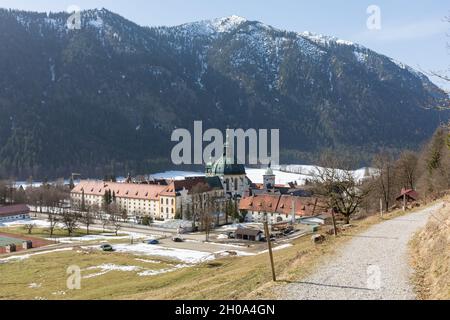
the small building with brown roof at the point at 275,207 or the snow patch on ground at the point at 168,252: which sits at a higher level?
the small building with brown roof at the point at 275,207

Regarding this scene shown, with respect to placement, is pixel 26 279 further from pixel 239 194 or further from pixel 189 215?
pixel 239 194

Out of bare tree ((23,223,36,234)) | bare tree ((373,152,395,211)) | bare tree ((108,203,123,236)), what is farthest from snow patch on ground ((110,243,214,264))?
bare tree ((108,203,123,236))

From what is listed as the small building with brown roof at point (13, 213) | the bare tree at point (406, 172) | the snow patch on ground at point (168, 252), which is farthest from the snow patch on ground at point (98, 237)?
the bare tree at point (406, 172)

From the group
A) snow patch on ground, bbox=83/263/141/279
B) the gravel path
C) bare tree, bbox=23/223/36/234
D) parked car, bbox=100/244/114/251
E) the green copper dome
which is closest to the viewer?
the gravel path

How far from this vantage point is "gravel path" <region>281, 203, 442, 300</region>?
636 inches

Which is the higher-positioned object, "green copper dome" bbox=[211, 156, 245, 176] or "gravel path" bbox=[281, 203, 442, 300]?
"green copper dome" bbox=[211, 156, 245, 176]

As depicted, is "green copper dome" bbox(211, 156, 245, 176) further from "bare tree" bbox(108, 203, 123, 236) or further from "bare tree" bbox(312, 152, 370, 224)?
"bare tree" bbox(312, 152, 370, 224)

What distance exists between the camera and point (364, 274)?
61.0ft

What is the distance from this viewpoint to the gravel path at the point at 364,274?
1617 cm

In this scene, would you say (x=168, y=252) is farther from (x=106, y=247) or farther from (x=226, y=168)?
(x=226, y=168)

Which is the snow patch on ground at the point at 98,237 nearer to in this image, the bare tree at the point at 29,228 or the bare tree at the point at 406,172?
the bare tree at the point at 29,228

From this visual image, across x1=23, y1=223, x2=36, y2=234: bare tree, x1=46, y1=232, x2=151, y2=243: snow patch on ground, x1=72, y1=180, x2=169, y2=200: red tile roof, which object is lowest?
x1=46, y1=232, x2=151, y2=243: snow patch on ground

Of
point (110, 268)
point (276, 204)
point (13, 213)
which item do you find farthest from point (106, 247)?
point (13, 213)
